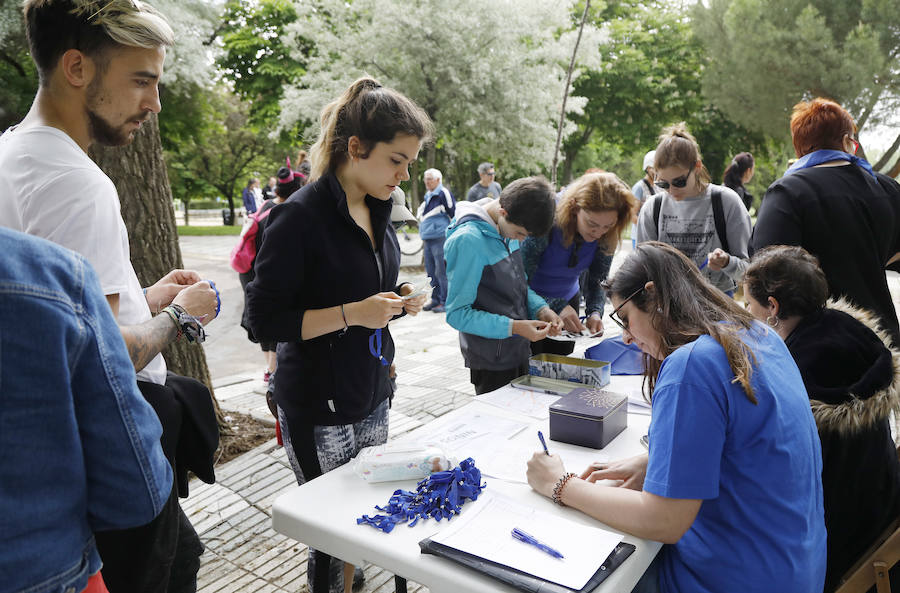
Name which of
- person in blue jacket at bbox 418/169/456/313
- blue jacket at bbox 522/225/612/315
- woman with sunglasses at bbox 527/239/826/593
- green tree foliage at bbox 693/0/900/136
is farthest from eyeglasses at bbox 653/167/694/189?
green tree foliage at bbox 693/0/900/136

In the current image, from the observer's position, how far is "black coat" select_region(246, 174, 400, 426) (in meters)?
1.74

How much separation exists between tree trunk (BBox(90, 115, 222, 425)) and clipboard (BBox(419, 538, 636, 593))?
114 inches

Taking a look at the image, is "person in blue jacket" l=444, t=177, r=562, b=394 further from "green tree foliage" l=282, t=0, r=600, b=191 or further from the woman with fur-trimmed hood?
"green tree foliage" l=282, t=0, r=600, b=191

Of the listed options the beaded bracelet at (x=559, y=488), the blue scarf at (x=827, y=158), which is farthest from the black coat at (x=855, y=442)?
the blue scarf at (x=827, y=158)

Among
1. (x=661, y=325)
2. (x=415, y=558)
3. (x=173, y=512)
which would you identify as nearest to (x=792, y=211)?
(x=661, y=325)

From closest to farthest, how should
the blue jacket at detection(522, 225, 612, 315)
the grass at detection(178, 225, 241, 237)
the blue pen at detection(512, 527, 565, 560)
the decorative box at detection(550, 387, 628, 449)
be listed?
the blue pen at detection(512, 527, 565, 560)
the decorative box at detection(550, 387, 628, 449)
the blue jacket at detection(522, 225, 612, 315)
the grass at detection(178, 225, 241, 237)

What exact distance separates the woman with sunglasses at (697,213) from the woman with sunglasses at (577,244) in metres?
0.41

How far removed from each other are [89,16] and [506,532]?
1462 mm

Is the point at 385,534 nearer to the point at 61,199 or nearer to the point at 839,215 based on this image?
the point at 61,199

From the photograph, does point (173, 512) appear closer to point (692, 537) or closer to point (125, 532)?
point (125, 532)

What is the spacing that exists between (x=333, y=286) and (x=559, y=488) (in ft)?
2.89

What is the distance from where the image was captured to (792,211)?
8.42 ft

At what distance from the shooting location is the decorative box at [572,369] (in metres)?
2.38

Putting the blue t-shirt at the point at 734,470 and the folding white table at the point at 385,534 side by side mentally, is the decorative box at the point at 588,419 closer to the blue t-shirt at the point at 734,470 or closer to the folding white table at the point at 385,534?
the folding white table at the point at 385,534
